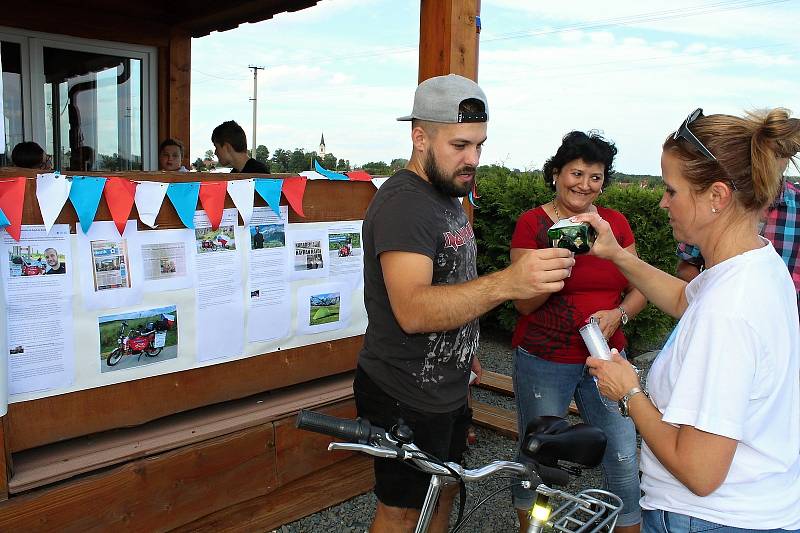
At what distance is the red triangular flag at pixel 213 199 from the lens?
2918 millimetres

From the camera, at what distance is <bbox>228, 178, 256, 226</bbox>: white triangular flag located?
302 cm

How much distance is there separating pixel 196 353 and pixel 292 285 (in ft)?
2.01

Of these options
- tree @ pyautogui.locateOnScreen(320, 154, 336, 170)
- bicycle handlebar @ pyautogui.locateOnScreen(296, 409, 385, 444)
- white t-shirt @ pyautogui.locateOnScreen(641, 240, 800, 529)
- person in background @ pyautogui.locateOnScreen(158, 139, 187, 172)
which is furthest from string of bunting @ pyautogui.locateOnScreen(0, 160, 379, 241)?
person in background @ pyautogui.locateOnScreen(158, 139, 187, 172)

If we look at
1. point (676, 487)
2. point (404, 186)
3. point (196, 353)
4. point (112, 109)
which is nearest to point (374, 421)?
point (404, 186)

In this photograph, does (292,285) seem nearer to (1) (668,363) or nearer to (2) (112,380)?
(2) (112,380)

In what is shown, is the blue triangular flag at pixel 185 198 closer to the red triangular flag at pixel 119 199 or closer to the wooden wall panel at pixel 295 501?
the red triangular flag at pixel 119 199

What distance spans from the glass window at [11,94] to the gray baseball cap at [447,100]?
224 inches

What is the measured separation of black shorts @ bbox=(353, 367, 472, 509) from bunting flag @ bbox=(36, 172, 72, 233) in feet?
4.43

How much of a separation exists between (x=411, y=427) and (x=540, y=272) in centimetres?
76

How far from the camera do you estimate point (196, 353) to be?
9.79 feet

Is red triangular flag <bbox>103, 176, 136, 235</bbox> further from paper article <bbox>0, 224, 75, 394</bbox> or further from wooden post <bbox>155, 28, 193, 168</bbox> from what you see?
wooden post <bbox>155, 28, 193, 168</bbox>

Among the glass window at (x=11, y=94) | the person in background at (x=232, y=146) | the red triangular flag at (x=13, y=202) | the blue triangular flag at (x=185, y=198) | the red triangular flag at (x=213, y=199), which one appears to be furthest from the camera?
the glass window at (x=11, y=94)

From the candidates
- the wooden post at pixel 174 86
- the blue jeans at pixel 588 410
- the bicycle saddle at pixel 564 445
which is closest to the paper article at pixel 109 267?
Answer: the blue jeans at pixel 588 410

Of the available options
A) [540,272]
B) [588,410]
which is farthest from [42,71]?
[540,272]
